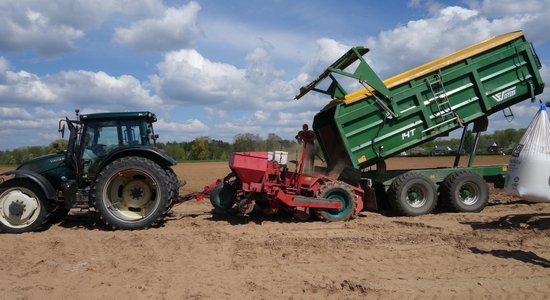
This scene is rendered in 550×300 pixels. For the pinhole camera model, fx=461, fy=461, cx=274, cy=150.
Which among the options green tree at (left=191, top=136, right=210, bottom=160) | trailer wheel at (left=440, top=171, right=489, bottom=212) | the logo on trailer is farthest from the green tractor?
green tree at (left=191, top=136, right=210, bottom=160)

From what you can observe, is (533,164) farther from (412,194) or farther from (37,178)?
(37,178)

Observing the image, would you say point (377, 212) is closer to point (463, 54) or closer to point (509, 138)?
point (463, 54)

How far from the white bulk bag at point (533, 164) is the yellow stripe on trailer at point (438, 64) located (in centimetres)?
200

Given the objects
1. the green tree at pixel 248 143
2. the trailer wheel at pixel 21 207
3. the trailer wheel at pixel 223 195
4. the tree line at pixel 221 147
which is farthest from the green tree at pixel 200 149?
the trailer wheel at pixel 21 207

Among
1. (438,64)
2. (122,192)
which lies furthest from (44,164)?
(438,64)

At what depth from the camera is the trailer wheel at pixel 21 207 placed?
7.34 metres

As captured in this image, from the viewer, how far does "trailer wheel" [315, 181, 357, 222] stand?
7910mm

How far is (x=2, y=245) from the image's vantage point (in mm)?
6504

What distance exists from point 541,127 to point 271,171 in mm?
4312

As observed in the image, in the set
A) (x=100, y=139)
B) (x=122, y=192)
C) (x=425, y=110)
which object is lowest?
(x=122, y=192)

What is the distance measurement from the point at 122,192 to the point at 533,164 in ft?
21.4

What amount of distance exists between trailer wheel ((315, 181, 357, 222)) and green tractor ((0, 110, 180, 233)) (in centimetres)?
256

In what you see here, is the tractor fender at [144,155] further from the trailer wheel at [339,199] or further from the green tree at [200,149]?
the green tree at [200,149]

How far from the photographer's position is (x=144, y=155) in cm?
783
